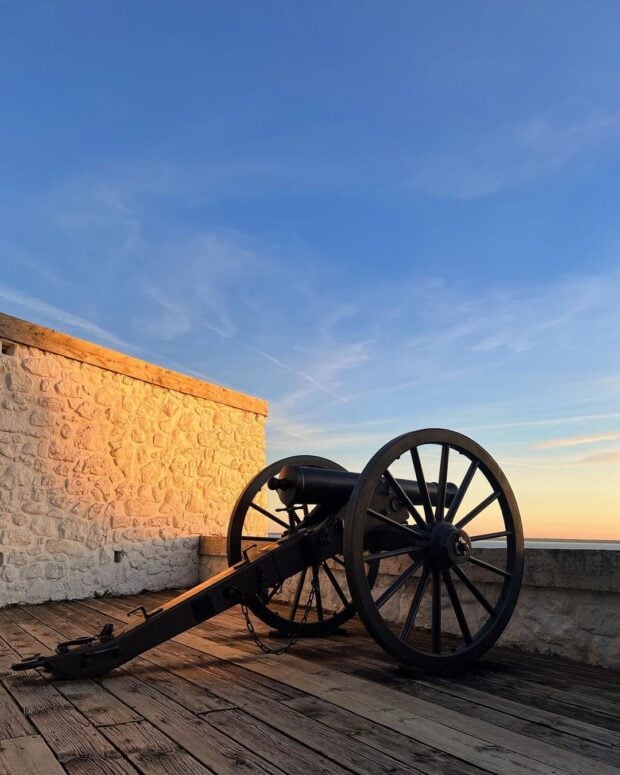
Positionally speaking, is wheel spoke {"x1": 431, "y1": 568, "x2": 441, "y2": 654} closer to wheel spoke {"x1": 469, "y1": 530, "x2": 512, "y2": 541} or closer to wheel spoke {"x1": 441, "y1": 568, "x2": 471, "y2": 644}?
wheel spoke {"x1": 441, "y1": 568, "x2": 471, "y2": 644}

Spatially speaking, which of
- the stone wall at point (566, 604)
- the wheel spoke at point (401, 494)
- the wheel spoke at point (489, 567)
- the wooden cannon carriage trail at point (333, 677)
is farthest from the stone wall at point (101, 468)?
the wheel spoke at point (489, 567)

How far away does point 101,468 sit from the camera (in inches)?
288

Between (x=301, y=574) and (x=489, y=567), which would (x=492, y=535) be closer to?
(x=489, y=567)

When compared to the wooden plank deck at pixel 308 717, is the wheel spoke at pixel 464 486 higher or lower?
higher

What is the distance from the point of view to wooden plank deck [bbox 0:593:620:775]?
2219 millimetres

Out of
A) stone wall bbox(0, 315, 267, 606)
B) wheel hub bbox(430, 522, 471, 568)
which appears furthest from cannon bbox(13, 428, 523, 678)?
stone wall bbox(0, 315, 267, 606)

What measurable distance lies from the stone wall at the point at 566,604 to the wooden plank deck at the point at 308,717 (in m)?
0.17

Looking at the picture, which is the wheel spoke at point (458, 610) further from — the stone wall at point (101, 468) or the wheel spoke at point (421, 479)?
the stone wall at point (101, 468)

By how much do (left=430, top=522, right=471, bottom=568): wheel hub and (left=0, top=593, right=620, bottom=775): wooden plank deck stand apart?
590 millimetres

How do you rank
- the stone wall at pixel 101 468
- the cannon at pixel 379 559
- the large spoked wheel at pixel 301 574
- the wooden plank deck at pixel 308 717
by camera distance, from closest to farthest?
the wooden plank deck at pixel 308 717 < the cannon at pixel 379 559 < the large spoked wheel at pixel 301 574 < the stone wall at pixel 101 468

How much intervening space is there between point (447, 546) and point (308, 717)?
4.34ft

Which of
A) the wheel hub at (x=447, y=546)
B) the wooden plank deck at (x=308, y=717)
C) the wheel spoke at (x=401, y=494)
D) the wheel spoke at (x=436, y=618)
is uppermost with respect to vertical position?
the wheel spoke at (x=401, y=494)

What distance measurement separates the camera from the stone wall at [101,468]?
259 inches

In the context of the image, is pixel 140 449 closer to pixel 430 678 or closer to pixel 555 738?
pixel 430 678
